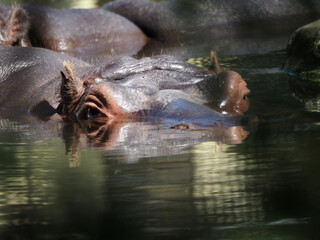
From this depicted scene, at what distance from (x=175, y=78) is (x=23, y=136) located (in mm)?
1295

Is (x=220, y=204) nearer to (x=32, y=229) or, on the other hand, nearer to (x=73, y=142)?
(x=32, y=229)

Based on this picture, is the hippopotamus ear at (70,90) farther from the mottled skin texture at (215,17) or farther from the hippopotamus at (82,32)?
the mottled skin texture at (215,17)

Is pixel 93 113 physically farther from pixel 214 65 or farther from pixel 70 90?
pixel 214 65

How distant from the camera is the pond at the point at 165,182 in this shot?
1.99 metres

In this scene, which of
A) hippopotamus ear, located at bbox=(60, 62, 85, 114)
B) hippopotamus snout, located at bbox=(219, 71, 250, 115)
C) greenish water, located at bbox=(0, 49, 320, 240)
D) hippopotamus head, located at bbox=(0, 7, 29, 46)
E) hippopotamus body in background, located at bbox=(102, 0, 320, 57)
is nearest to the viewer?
greenish water, located at bbox=(0, 49, 320, 240)

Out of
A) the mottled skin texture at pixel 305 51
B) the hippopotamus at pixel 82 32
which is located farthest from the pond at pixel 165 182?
the hippopotamus at pixel 82 32

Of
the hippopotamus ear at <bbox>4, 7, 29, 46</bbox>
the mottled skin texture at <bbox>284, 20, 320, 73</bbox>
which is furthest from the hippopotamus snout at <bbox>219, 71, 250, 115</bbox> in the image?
the hippopotamus ear at <bbox>4, 7, 29, 46</bbox>

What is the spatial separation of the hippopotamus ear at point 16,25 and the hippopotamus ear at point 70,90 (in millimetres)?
2778

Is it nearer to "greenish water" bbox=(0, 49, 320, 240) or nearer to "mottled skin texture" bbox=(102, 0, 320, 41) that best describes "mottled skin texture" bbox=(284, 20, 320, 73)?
"greenish water" bbox=(0, 49, 320, 240)

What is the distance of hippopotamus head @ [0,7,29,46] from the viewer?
7480 mm

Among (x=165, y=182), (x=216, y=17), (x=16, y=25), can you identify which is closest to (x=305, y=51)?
(x=16, y=25)

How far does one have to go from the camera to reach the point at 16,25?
762 centimetres

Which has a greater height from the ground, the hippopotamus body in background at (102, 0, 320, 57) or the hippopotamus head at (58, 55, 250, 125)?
the hippopotamus head at (58, 55, 250, 125)

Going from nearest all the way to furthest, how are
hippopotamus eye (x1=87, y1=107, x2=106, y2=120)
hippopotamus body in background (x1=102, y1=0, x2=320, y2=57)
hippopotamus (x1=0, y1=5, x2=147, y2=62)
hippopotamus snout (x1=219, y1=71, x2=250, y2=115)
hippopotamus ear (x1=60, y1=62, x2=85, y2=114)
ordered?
hippopotamus snout (x1=219, y1=71, x2=250, y2=115)
hippopotamus eye (x1=87, y1=107, x2=106, y2=120)
hippopotamus ear (x1=60, y1=62, x2=85, y2=114)
hippopotamus (x1=0, y1=5, x2=147, y2=62)
hippopotamus body in background (x1=102, y1=0, x2=320, y2=57)
